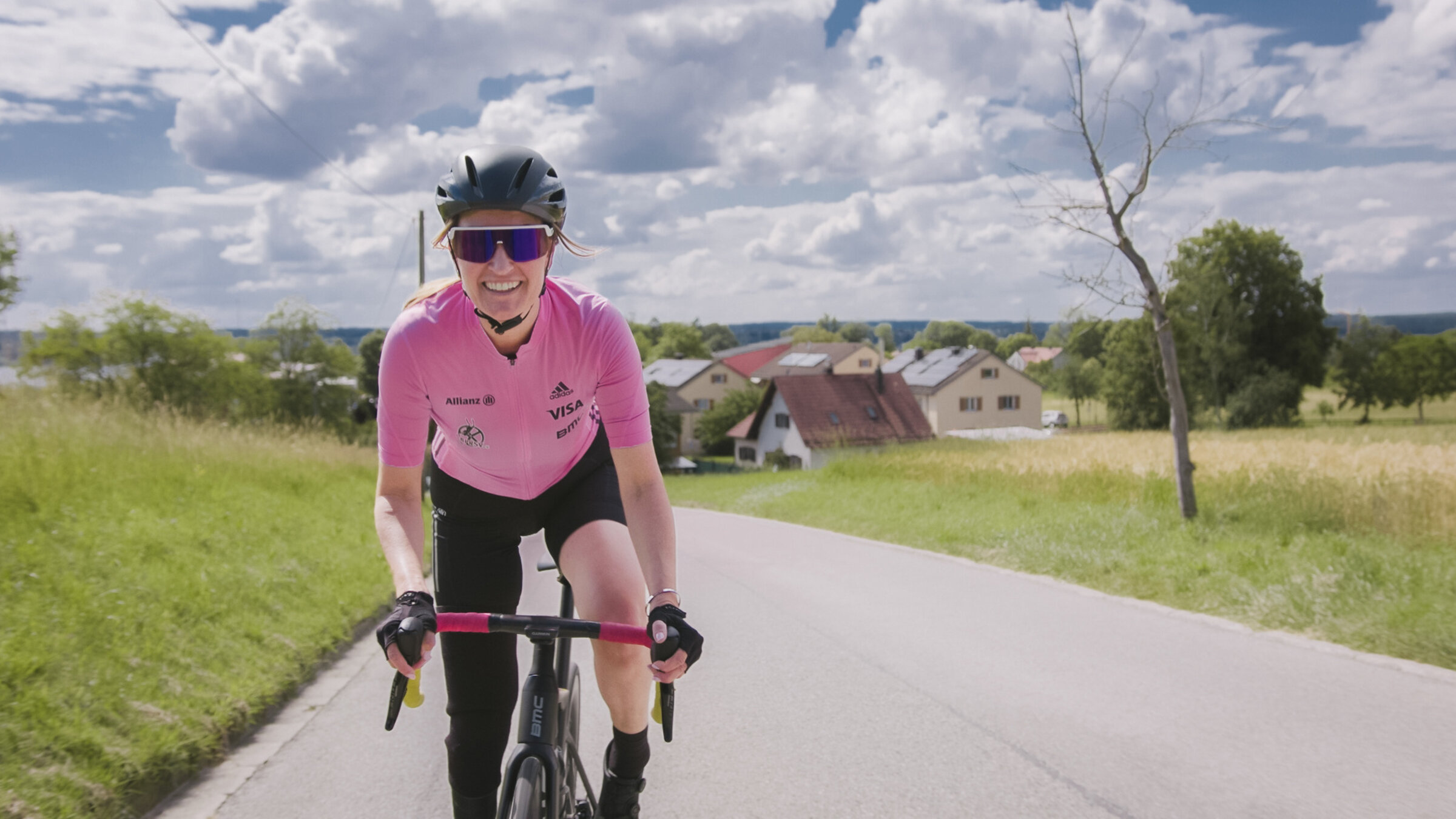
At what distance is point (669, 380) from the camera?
87.8 metres

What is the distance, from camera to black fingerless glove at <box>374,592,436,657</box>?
197cm

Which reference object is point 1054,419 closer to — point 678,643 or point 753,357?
point 753,357

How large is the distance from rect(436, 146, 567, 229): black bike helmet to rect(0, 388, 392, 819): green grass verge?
9.23 ft

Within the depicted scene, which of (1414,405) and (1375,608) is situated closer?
(1375,608)

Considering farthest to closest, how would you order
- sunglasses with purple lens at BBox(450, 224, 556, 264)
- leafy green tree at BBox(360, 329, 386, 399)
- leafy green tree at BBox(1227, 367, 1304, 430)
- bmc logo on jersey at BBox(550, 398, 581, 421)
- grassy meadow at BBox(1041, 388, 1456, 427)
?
1. leafy green tree at BBox(360, 329, 386, 399)
2. grassy meadow at BBox(1041, 388, 1456, 427)
3. leafy green tree at BBox(1227, 367, 1304, 430)
4. bmc logo on jersey at BBox(550, 398, 581, 421)
5. sunglasses with purple lens at BBox(450, 224, 556, 264)

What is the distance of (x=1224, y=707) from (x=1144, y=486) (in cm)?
894

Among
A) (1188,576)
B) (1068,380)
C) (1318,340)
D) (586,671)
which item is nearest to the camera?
(586,671)

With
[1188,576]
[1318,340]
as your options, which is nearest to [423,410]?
[1188,576]

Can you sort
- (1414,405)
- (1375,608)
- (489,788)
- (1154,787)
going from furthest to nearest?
(1414,405) → (1375,608) → (1154,787) → (489,788)

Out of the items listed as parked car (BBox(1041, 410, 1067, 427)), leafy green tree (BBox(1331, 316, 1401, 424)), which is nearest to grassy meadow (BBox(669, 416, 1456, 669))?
leafy green tree (BBox(1331, 316, 1401, 424))

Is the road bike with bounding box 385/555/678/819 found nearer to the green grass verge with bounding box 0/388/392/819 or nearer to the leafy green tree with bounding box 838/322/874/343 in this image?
the green grass verge with bounding box 0/388/392/819

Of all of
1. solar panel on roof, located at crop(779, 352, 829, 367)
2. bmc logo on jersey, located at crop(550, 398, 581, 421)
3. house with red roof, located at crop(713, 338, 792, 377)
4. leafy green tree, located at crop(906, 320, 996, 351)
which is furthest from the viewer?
leafy green tree, located at crop(906, 320, 996, 351)

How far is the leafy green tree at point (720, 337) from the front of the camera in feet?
561

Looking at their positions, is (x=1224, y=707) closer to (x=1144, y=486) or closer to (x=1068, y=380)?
(x=1144, y=486)
